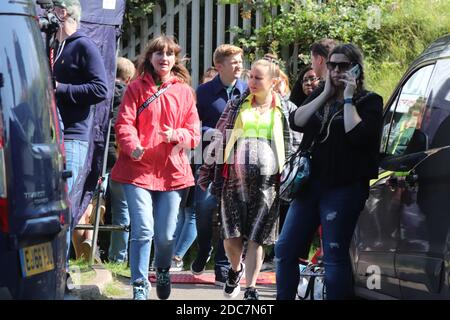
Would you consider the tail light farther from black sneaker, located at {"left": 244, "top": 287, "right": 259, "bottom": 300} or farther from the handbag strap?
black sneaker, located at {"left": 244, "top": 287, "right": 259, "bottom": 300}

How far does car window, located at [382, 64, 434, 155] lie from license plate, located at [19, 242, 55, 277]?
2.50 meters

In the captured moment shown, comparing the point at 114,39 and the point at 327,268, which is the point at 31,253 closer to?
the point at 327,268

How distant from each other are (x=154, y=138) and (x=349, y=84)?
5.41ft

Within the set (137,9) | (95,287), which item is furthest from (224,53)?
(137,9)

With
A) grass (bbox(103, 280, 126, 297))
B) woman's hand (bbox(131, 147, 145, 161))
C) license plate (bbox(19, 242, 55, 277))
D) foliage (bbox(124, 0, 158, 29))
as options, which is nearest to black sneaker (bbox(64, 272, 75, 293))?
grass (bbox(103, 280, 126, 297))

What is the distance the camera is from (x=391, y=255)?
6.71 m

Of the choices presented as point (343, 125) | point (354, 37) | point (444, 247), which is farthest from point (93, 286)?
point (354, 37)

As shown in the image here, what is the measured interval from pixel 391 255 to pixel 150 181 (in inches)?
76.1

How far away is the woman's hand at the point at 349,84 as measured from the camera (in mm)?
6887

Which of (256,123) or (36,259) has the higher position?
(256,123)

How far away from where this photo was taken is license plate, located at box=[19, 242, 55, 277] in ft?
15.9

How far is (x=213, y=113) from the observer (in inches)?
373

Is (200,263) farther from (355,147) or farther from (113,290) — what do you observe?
(355,147)

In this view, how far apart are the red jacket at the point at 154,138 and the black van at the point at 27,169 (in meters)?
2.46
